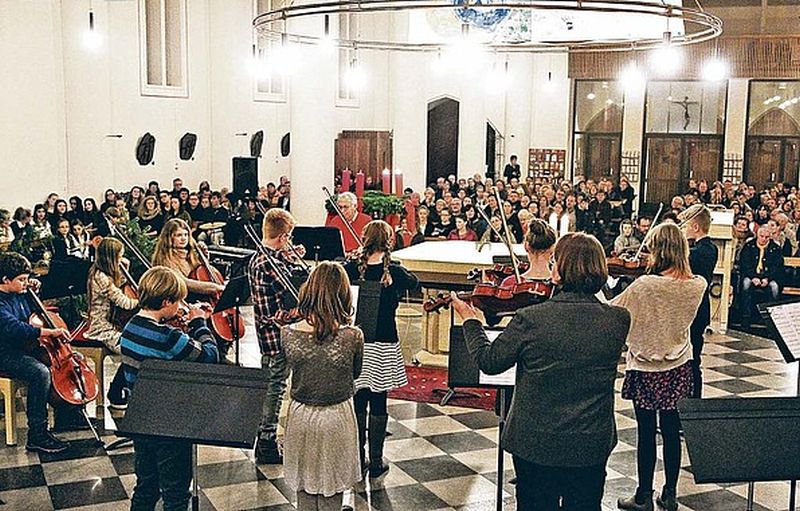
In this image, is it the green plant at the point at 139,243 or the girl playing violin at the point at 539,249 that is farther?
the green plant at the point at 139,243

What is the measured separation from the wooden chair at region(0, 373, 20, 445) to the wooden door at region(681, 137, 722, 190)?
694 inches

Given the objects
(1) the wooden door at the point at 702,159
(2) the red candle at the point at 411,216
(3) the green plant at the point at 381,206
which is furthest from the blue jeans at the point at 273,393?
(1) the wooden door at the point at 702,159

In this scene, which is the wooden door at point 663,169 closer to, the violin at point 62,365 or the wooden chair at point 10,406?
the violin at point 62,365

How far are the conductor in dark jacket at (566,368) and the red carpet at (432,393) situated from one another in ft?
11.4

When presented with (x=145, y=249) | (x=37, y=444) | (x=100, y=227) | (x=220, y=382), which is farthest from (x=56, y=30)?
(x=220, y=382)

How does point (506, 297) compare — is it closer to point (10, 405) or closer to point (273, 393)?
point (273, 393)

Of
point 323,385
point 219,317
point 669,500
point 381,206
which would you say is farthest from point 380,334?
point 381,206

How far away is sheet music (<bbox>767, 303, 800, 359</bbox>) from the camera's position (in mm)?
5055

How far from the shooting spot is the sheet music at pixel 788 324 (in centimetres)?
505

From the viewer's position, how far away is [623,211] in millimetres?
17031

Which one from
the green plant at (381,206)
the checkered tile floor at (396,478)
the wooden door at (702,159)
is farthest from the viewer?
the wooden door at (702,159)

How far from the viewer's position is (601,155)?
2250 cm

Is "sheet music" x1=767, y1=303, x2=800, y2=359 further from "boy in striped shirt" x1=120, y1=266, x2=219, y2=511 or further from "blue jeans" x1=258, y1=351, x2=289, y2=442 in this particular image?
"boy in striped shirt" x1=120, y1=266, x2=219, y2=511

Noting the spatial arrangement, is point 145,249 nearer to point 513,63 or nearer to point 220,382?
point 220,382
